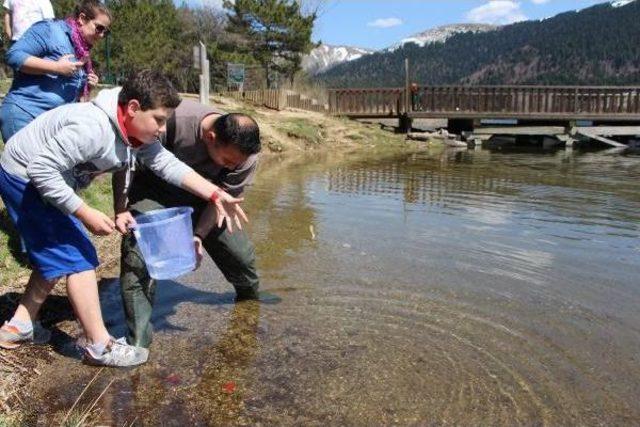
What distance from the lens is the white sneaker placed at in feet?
10.3

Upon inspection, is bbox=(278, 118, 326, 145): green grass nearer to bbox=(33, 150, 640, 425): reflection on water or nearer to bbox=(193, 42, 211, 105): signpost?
bbox=(193, 42, 211, 105): signpost

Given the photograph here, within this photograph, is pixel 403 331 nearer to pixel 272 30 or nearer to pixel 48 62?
pixel 48 62

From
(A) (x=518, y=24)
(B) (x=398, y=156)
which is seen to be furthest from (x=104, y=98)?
(A) (x=518, y=24)

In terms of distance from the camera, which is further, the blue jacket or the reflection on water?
the blue jacket

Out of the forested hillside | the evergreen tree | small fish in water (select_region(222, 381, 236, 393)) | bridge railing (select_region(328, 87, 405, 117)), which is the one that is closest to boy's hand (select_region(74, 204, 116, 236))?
small fish in water (select_region(222, 381, 236, 393))

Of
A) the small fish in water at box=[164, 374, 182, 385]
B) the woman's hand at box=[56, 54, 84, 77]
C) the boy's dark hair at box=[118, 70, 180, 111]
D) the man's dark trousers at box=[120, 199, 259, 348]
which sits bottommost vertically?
the small fish in water at box=[164, 374, 182, 385]

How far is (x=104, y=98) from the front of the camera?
112 inches

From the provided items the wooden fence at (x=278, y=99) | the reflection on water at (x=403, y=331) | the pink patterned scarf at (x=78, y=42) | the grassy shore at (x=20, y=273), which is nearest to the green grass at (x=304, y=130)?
the grassy shore at (x=20, y=273)

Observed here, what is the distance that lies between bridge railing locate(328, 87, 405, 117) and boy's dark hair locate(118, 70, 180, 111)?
20.6m

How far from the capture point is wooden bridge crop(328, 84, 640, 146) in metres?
22.1

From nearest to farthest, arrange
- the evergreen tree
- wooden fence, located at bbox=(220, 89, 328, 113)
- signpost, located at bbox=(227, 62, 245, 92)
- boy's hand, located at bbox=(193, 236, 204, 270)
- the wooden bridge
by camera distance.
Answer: boy's hand, located at bbox=(193, 236, 204, 270), wooden fence, located at bbox=(220, 89, 328, 113), the wooden bridge, signpost, located at bbox=(227, 62, 245, 92), the evergreen tree

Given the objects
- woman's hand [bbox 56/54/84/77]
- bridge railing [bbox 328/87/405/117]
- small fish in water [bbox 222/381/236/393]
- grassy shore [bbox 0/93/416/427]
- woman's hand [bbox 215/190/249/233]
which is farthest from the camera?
bridge railing [bbox 328/87/405/117]

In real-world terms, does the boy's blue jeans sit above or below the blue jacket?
below

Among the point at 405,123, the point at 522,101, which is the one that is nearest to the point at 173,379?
the point at 405,123
